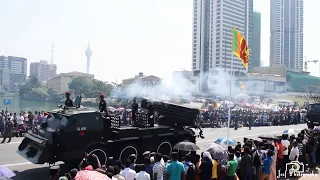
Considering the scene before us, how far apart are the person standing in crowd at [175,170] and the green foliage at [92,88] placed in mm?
61877

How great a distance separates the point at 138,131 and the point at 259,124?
2302 centimetres

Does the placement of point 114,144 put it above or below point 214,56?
below

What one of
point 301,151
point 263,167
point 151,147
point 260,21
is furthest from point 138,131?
point 260,21

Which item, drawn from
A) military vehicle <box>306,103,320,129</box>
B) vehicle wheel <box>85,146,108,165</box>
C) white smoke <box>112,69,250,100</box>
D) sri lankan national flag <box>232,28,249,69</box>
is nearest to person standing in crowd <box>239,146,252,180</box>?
vehicle wheel <box>85,146,108,165</box>

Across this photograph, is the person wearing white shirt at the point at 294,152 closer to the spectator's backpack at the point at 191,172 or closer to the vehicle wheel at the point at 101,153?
the spectator's backpack at the point at 191,172

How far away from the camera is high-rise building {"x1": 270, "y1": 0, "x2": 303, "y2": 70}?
16275 cm

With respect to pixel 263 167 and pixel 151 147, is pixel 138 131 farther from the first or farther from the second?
pixel 263 167

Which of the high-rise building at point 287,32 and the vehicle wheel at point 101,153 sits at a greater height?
the high-rise building at point 287,32

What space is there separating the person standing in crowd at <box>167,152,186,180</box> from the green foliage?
203 ft

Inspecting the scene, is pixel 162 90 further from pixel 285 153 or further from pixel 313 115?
pixel 285 153

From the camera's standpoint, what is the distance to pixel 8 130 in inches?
698

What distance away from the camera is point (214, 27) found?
108562 millimetres

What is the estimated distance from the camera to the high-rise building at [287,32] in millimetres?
162750

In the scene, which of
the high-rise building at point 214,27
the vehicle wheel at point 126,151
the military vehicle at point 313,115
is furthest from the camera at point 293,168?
the high-rise building at point 214,27
